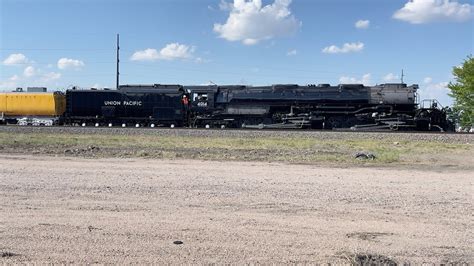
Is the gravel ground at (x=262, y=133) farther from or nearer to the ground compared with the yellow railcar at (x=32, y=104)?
nearer to the ground

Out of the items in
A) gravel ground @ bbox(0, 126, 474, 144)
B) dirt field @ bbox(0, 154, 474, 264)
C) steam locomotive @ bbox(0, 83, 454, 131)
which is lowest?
dirt field @ bbox(0, 154, 474, 264)

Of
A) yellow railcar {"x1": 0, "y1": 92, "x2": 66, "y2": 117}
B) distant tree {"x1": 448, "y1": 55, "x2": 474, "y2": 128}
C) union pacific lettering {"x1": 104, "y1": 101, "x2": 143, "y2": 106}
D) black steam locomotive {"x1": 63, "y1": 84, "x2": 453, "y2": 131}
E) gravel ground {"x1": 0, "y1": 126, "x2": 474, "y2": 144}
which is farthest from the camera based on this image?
distant tree {"x1": 448, "y1": 55, "x2": 474, "y2": 128}

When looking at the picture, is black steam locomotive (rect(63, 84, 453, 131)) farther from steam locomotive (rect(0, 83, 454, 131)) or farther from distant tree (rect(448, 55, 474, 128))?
distant tree (rect(448, 55, 474, 128))

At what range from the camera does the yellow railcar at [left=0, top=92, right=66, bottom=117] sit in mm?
42594

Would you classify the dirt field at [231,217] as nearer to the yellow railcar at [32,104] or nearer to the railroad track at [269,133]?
the railroad track at [269,133]

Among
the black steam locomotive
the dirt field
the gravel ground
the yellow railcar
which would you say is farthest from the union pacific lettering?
the dirt field

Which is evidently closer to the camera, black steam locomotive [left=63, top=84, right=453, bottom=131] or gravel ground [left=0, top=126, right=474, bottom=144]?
gravel ground [left=0, top=126, right=474, bottom=144]

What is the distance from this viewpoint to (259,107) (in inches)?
1394

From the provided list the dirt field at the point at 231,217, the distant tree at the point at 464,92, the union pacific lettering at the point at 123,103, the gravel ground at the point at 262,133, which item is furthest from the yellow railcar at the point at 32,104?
the distant tree at the point at 464,92

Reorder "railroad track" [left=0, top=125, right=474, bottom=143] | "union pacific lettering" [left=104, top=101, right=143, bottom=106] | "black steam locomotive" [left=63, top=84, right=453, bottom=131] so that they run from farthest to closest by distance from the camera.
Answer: "union pacific lettering" [left=104, top=101, right=143, bottom=106]
"black steam locomotive" [left=63, top=84, right=453, bottom=131]
"railroad track" [left=0, top=125, right=474, bottom=143]

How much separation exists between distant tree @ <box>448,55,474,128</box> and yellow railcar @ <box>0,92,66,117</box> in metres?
40.0

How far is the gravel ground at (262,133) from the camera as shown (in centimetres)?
2653

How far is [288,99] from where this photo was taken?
115ft

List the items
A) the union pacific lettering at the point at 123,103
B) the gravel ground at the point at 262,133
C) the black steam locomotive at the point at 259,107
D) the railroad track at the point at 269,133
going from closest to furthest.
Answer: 1. the gravel ground at the point at 262,133
2. the railroad track at the point at 269,133
3. the black steam locomotive at the point at 259,107
4. the union pacific lettering at the point at 123,103
